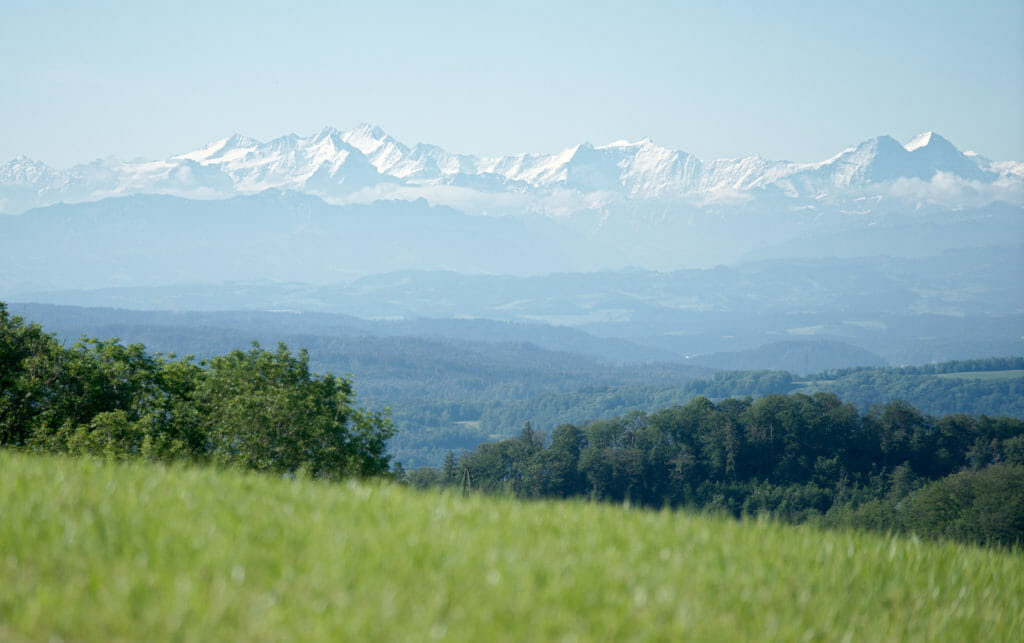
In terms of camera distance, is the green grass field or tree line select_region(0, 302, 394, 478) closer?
the green grass field

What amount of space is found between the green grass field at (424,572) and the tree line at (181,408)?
64.9ft

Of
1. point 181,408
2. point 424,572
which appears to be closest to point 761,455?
point 181,408

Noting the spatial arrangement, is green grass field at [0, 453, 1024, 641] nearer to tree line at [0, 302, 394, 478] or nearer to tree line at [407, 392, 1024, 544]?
tree line at [0, 302, 394, 478]

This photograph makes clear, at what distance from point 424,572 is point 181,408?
28.3 m

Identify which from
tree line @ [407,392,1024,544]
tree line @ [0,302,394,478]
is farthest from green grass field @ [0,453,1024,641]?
tree line @ [407,392,1024,544]

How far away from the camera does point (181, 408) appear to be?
32.2 meters

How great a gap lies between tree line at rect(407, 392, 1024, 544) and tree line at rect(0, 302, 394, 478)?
7546 cm

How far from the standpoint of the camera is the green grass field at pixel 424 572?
5551mm

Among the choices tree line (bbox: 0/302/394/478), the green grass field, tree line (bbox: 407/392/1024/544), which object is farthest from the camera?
tree line (bbox: 407/392/1024/544)

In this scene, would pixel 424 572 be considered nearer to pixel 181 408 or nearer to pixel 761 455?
pixel 181 408

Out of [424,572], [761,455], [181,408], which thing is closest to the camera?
[424,572]

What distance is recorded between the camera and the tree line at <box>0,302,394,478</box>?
2836 centimetres

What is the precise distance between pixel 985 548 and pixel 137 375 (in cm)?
3024

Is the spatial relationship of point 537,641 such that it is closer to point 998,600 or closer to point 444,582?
point 444,582
